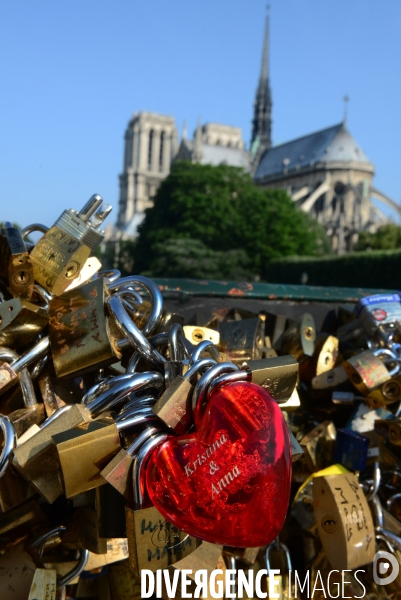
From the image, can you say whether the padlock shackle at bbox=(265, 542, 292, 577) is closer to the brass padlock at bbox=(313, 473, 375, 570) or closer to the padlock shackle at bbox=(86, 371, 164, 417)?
→ the brass padlock at bbox=(313, 473, 375, 570)

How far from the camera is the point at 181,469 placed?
0.77 m

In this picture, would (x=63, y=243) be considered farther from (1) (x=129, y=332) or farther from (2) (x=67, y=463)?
(2) (x=67, y=463)

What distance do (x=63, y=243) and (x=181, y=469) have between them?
1.69 ft

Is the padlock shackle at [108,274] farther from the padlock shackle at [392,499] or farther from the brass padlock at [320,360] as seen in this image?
the padlock shackle at [392,499]

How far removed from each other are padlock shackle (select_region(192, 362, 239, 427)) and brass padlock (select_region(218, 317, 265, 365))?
1.26ft

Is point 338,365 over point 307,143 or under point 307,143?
under

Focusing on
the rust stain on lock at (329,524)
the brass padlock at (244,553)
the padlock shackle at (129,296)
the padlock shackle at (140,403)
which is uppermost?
the padlock shackle at (129,296)

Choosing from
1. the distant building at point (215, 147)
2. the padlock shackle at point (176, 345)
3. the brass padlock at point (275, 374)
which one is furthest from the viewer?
the distant building at point (215, 147)

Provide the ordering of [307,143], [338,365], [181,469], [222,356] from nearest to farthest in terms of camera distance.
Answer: [181,469], [222,356], [338,365], [307,143]

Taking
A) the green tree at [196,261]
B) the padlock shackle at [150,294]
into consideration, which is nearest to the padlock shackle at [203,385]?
the padlock shackle at [150,294]

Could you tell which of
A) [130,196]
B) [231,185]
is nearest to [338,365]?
[231,185]

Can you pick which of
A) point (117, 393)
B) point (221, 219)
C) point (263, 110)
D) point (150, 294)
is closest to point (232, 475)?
point (117, 393)

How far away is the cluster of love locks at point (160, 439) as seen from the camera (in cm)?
77

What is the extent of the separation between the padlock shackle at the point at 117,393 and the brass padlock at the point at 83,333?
0.08 m
